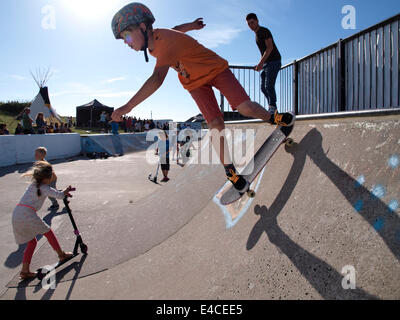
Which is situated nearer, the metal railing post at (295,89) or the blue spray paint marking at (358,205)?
the blue spray paint marking at (358,205)

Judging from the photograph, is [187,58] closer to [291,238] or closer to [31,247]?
[291,238]

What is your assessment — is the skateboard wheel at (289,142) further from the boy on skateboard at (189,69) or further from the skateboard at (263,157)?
the boy on skateboard at (189,69)

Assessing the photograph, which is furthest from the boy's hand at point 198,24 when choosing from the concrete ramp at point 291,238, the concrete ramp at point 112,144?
the concrete ramp at point 112,144

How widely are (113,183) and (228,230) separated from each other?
6789 millimetres

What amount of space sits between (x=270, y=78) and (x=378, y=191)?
4113 mm

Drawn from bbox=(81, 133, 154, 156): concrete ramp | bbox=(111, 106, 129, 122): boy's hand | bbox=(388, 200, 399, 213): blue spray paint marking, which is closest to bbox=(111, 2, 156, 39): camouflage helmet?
bbox=(111, 106, 129, 122): boy's hand

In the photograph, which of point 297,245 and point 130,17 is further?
point 130,17

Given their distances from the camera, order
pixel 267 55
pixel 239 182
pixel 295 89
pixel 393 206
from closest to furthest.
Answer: pixel 393 206
pixel 239 182
pixel 267 55
pixel 295 89

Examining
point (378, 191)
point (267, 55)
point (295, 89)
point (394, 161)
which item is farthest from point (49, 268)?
point (295, 89)

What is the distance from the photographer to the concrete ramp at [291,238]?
1.53 metres

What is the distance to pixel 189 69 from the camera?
2.67 metres

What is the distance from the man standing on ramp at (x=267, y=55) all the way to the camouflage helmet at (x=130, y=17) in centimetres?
305

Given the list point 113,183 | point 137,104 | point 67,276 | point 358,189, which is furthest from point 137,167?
point 358,189

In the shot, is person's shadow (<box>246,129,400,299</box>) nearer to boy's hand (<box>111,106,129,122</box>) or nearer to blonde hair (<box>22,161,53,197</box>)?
boy's hand (<box>111,106,129,122</box>)
